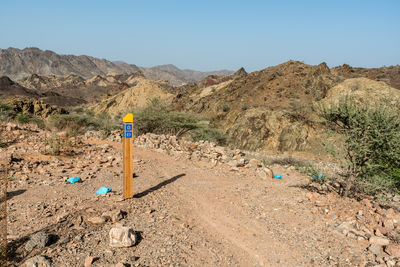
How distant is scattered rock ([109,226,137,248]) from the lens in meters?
3.68

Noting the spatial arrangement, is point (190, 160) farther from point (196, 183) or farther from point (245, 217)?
point (245, 217)

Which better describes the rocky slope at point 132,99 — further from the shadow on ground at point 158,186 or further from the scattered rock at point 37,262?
the scattered rock at point 37,262

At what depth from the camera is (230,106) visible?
26906 mm

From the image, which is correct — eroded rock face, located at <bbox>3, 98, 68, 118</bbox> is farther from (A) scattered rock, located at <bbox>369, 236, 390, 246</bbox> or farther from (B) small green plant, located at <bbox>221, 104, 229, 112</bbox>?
(A) scattered rock, located at <bbox>369, 236, 390, 246</bbox>

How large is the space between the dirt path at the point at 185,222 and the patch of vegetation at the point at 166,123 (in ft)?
22.3

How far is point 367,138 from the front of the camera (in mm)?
5613

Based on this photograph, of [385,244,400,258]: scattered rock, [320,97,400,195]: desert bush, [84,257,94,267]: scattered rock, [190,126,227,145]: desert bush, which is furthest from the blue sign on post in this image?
[190,126,227,145]: desert bush

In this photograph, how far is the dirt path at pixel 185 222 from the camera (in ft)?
12.0

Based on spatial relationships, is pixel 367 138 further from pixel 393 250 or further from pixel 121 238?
pixel 121 238

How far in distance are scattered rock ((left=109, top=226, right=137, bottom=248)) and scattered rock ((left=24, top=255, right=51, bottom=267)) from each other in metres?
0.76

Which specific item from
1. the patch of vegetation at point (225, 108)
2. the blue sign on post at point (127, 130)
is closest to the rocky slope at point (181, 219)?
the blue sign on post at point (127, 130)

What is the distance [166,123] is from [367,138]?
31.0 ft

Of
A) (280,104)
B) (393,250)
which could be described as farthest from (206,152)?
(280,104)

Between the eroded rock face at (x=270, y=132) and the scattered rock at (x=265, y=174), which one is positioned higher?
the scattered rock at (x=265, y=174)
